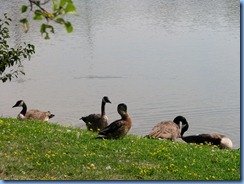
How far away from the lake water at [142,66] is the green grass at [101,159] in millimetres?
4535

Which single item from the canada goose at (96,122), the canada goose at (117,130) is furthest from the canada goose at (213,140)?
the canada goose at (117,130)

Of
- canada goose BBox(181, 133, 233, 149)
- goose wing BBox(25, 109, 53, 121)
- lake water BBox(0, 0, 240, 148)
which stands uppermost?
lake water BBox(0, 0, 240, 148)

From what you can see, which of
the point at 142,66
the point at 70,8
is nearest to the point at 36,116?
the point at 142,66

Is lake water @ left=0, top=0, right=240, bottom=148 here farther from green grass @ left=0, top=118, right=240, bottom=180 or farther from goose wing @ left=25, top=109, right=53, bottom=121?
green grass @ left=0, top=118, right=240, bottom=180

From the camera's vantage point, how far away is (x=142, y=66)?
2406 cm

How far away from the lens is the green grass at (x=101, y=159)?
9.20 m

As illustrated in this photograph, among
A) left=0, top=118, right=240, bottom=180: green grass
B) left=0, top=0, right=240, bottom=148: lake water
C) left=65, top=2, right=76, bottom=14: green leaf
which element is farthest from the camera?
left=0, top=0, right=240, bottom=148: lake water

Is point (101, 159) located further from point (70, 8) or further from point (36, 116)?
point (36, 116)

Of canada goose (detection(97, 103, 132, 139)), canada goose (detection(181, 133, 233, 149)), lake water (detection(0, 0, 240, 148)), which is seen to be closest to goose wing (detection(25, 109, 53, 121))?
lake water (detection(0, 0, 240, 148))

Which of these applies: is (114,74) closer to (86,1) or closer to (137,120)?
(137,120)

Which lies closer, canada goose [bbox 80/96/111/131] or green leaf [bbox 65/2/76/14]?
green leaf [bbox 65/2/76/14]

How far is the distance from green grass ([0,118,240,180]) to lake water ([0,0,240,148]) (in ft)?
14.9

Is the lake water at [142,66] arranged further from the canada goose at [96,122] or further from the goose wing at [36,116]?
the goose wing at [36,116]

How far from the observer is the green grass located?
30.2 feet
